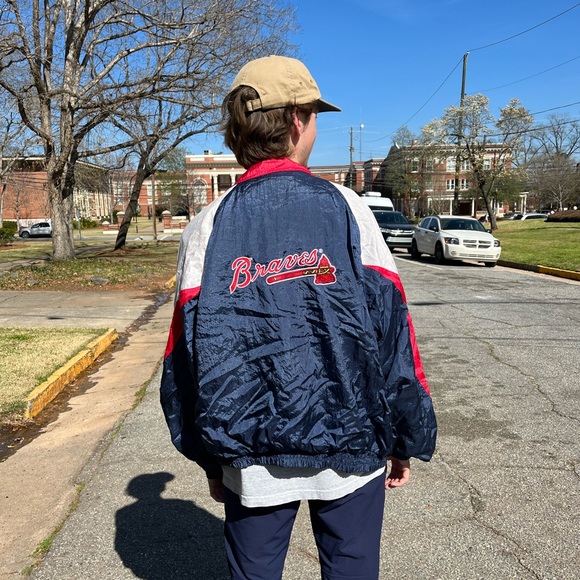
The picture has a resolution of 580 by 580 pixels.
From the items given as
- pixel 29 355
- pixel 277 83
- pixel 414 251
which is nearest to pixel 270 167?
pixel 277 83

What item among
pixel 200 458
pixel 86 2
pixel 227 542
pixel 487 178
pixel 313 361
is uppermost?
pixel 86 2

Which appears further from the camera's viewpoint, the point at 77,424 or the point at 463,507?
the point at 77,424

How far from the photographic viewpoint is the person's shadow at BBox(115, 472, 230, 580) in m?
2.59

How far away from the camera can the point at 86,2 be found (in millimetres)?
12781

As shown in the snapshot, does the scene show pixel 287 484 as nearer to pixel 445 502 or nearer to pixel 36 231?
pixel 445 502

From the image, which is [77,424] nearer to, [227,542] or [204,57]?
[227,542]

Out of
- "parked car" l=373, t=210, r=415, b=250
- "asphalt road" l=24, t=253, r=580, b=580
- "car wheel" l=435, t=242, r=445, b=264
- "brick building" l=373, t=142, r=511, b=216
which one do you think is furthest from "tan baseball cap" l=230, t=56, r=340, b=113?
"brick building" l=373, t=142, r=511, b=216

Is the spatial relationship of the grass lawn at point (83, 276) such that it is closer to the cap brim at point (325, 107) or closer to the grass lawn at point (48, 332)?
the grass lawn at point (48, 332)

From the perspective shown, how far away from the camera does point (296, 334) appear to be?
1.35m

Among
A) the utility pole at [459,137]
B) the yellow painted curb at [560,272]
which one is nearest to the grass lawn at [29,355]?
the yellow painted curb at [560,272]

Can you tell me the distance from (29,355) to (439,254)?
1423 cm

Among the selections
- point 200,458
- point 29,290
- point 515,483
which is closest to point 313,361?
point 200,458

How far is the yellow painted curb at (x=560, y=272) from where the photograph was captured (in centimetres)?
1340

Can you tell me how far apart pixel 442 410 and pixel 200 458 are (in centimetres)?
350
